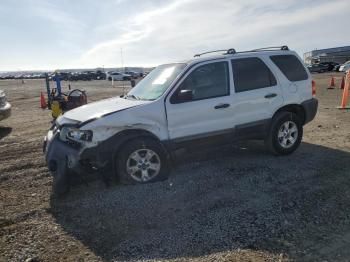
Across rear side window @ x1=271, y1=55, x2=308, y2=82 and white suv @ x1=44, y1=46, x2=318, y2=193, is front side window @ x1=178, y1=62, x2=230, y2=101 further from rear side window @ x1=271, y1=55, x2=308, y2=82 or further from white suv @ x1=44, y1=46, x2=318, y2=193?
rear side window @ x1=271, y1=55, x2=308, y2=82

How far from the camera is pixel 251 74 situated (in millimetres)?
6488

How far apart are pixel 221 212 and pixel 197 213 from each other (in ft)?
1.02

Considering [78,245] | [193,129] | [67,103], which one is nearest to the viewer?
[78,245]

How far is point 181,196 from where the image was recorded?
511 cm

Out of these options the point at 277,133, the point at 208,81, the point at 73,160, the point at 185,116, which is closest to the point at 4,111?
the point at 73,160

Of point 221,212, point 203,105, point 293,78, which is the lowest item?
point 221,212

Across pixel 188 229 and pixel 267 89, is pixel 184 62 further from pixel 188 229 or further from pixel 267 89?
pixel 188 229

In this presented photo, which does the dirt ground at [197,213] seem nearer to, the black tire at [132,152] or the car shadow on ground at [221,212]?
the car shadow on ground at [221,212]

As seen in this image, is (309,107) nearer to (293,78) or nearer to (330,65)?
(293,78)

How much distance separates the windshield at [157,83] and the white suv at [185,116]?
3 cm

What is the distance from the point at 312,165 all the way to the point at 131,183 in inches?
127

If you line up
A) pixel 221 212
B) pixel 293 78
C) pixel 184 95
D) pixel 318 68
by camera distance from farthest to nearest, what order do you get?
pixel 318 68
pixel 293 78
pixel 184 95
pixel 221 212

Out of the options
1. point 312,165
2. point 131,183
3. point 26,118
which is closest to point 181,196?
point 131,183

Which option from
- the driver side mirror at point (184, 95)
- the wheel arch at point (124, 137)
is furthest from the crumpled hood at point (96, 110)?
the driver side mirror at point (184, 95)
